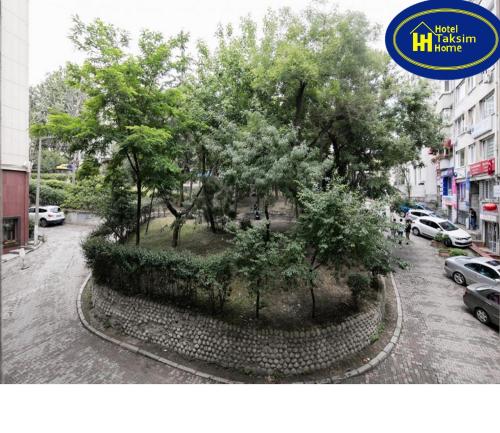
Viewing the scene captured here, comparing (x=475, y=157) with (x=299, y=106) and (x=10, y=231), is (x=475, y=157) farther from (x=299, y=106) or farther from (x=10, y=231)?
(x=10, y=231)

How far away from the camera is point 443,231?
6301mm

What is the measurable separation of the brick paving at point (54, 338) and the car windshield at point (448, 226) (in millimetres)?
5807

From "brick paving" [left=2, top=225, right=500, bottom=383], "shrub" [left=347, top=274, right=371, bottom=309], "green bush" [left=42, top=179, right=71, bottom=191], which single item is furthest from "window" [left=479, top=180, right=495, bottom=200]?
"green bush" [left=42, top=179, right=71, bottom=191]

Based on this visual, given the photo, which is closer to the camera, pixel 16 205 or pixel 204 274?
pixel 16 205

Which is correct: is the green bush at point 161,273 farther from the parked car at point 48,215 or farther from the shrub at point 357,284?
the shrub at point 357,284

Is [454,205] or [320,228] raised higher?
[454,205]

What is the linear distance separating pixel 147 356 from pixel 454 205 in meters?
7.46

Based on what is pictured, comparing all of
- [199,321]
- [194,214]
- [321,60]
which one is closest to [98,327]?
[199,321]

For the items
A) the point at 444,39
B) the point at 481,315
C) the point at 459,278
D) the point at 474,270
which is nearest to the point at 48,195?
→ the point at 444,39

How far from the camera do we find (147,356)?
4.49 m

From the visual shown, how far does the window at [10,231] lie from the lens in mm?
2953

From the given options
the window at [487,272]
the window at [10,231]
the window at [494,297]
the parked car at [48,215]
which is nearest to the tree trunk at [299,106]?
the window at [487,272]

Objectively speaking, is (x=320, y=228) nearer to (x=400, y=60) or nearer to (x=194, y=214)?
(x=400, y=60)

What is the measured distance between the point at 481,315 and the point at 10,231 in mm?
6333
